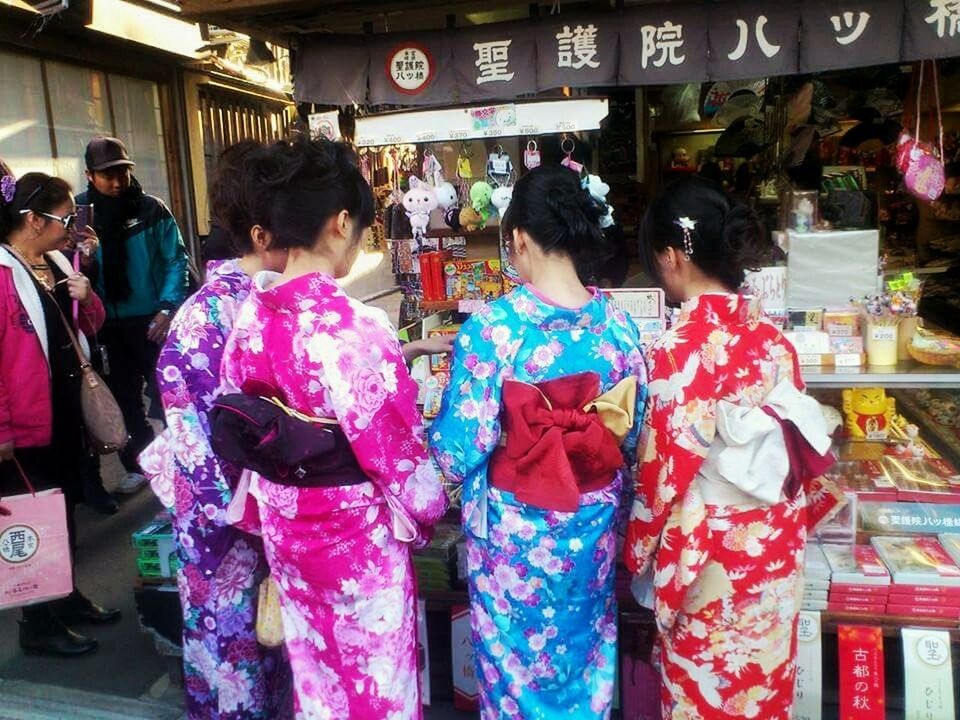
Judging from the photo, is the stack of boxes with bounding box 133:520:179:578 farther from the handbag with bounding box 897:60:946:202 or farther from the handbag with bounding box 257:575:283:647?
the handbag with bounding box 897:60:946:202

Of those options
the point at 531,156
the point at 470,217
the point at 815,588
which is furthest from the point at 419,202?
the point at 815,588

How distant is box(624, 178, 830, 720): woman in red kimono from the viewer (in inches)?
92.8

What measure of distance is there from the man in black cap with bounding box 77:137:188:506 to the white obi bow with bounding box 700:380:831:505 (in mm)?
4116

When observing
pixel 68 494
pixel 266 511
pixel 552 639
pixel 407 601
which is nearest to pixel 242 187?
pixel 266 511

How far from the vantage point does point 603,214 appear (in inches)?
99.5

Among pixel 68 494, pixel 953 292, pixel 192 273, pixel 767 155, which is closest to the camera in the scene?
pixel 68 494

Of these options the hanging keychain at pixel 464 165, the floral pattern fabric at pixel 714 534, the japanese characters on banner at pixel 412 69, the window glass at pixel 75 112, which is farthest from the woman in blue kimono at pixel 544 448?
the window glass at pixel 75 112

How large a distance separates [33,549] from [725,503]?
9.56 ft

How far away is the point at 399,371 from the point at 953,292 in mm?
7584

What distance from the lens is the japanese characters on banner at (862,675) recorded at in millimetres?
2883

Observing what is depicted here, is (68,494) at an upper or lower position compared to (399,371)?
lower

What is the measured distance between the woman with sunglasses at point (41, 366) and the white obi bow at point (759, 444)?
2.91 m

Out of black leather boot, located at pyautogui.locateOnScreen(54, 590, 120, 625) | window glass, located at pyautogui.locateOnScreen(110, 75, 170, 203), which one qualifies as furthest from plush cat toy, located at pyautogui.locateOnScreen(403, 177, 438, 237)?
window glass, located at pyautogui.locateOnScreen(110, 75, 170, 203)

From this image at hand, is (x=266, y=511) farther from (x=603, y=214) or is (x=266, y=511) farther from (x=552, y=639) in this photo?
(x=603, y=214)
